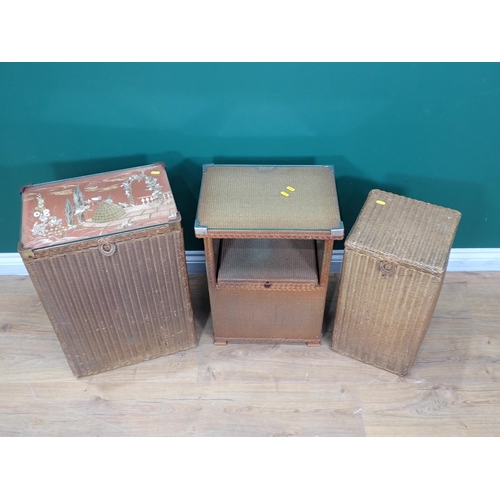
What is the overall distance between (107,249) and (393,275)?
822mm

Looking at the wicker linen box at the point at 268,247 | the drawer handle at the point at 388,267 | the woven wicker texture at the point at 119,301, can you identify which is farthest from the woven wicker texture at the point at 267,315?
the drawer handle at the point at 388,267

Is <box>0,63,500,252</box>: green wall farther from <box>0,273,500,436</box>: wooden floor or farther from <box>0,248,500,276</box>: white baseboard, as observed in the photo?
<box>0,273,500,436</box>: wooden floor

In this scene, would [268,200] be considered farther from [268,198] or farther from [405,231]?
[405,231]

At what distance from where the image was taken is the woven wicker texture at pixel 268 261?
1.63 meters

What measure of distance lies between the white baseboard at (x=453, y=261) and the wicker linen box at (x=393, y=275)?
43cm

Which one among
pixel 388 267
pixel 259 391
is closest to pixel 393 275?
pixel 388 267

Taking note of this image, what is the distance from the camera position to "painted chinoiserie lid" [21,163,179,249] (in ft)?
4.68

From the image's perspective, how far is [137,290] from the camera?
5.16 feet

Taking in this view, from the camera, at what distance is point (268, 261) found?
5.54 feet

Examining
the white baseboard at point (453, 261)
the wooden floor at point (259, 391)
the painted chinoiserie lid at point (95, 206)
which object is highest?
the painted chinoiserie lid at point (95, 206)

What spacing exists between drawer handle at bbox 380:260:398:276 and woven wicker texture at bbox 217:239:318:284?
0.22 meters

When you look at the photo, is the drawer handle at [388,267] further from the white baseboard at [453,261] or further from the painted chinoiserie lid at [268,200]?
the white baseboard at [453,261]

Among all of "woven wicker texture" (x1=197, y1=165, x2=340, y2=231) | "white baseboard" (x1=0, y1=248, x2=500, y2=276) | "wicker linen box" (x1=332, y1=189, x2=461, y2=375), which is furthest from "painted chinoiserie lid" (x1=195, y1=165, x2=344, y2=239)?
"white baseboard" (x1=0, y1=248, x2=500, y2=276)

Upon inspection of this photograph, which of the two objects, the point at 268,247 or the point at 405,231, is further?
the point at 268,247
